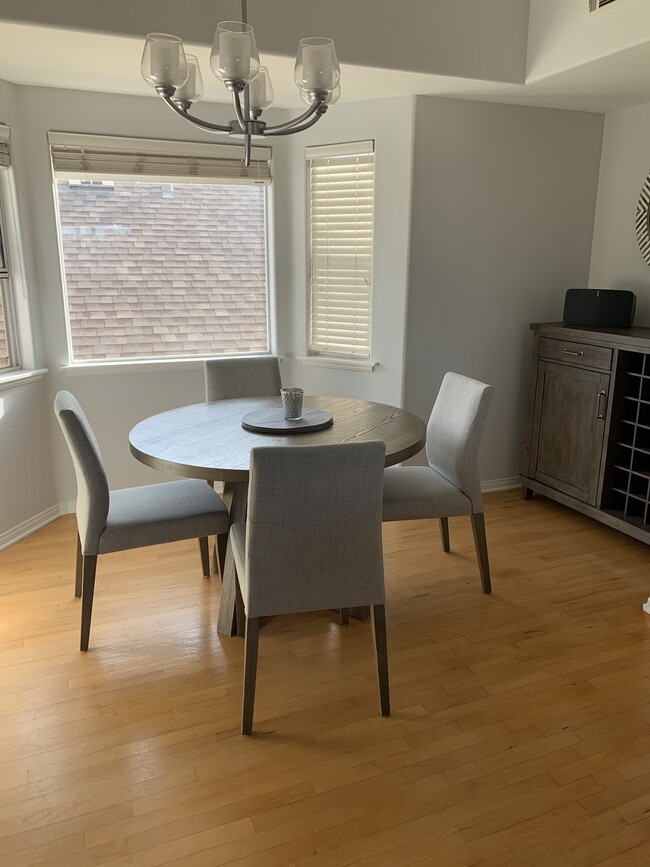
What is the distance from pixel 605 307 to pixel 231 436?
86.4 inches

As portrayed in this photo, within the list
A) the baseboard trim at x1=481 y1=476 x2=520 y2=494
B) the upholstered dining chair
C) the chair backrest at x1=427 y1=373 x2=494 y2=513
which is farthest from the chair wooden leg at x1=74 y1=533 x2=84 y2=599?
the baseboard trim at x1=481 y1=476 x2=520 y2=494

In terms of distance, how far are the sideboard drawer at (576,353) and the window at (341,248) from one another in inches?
40.1

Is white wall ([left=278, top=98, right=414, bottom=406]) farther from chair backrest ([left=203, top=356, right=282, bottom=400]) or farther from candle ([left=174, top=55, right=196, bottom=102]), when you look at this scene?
candle ([left=174, top=55, right=196, bottom=102])

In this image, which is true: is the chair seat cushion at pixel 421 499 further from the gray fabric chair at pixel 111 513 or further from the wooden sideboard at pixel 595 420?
the wooden sideboard at pixel 595 420

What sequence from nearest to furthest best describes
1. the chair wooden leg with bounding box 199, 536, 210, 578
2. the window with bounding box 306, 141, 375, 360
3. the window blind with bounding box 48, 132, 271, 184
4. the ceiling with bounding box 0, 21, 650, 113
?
the ceiling with bounding box 0, 21, 650, 113, the chair wooden leg with bounding box 199, 536, 210, 578, the window blind with bounding box 48, 132, 271, 184, the window with bounding box 306, 141, 375, 360

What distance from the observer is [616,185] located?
370 cm

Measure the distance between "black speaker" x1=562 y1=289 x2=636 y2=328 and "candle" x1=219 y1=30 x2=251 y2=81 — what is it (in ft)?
7.74

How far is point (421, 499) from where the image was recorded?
8.65ft

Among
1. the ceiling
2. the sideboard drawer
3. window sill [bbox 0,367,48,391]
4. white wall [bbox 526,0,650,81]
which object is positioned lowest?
window sill [bbox 0,367,48,391]

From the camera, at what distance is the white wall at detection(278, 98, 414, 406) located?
3.47 m

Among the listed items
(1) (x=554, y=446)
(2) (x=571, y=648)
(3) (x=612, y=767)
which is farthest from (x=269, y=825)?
(1) (x=554, y=446)

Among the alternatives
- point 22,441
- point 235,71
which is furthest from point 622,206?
point 22,441

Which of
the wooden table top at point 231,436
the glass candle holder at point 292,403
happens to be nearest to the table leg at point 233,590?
the wooden table top at point 231,436

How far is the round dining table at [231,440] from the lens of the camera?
2.13 metres
